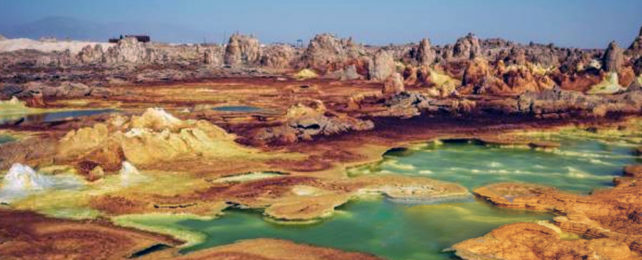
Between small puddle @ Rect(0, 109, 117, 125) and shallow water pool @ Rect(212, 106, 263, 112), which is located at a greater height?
shallow water pool @ Rect(212, 106, 263, 112)

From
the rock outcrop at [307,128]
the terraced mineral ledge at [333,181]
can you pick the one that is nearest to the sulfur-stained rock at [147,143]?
the terraced mineral ledge at [333,181]

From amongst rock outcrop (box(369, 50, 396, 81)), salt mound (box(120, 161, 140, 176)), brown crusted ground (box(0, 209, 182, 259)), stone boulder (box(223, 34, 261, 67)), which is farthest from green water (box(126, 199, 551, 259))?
stone boulder (box(223, 34, 261, 67))

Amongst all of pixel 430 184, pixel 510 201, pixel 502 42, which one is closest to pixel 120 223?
pixel 430 184

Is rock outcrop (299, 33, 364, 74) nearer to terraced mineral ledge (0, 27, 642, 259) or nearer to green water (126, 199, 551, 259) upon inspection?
terraced mineral ledge (0, 27, 642, 259)

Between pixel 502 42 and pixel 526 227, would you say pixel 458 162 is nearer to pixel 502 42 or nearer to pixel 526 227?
pixel 526 227

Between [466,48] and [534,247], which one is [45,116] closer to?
[534,247]

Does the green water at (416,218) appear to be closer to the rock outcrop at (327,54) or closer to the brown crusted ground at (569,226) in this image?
the brown crusted ground at (569,226)

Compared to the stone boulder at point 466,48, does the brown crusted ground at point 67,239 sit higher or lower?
lower
